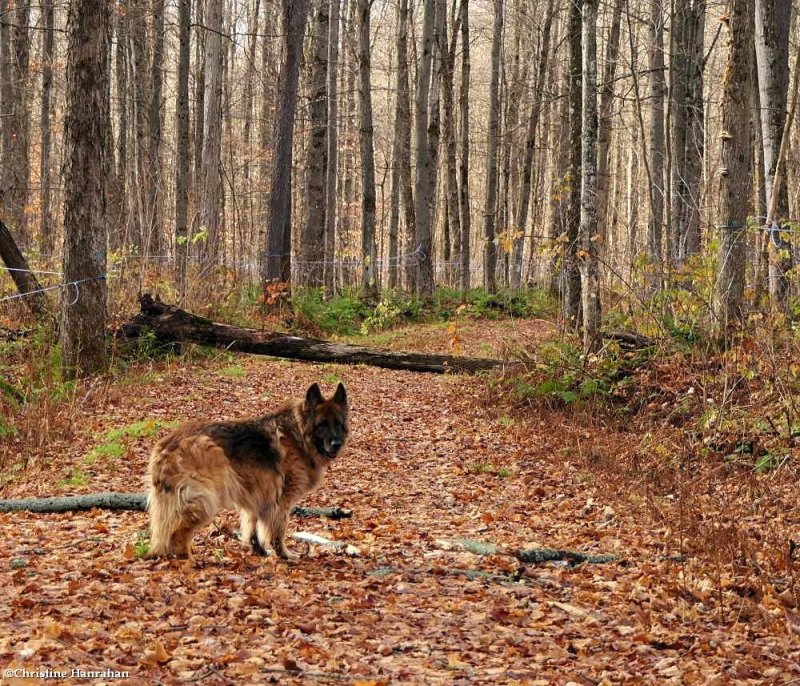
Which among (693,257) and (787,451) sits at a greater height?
(693,257)

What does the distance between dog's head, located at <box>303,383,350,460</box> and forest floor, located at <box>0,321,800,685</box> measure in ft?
2.86

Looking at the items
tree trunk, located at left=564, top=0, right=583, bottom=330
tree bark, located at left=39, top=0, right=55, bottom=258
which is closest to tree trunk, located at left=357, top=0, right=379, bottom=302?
tree trunk, located at left=564, top=0, right=583, bottom=330

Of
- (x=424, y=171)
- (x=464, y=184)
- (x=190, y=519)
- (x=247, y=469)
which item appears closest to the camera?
(x=190, y=519)

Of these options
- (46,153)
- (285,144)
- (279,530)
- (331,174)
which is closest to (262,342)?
(285,144)

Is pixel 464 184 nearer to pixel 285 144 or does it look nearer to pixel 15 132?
pixel 285 144

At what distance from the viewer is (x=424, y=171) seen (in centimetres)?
2475

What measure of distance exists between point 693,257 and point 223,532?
7.59 metres

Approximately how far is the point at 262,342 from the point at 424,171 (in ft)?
40.0

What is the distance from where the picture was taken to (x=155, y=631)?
468cm

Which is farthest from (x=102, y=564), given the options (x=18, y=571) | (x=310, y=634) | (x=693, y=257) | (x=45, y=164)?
(x=45, y=164)

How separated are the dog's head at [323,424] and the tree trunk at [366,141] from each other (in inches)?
675

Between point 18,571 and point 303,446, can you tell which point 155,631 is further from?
point 303,446

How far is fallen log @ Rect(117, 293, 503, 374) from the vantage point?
1391 cm

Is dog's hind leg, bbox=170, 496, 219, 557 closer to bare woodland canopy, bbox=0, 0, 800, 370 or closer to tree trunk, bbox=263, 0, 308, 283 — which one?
bare woodland canopy, bbox=0, 0, 800, 370
